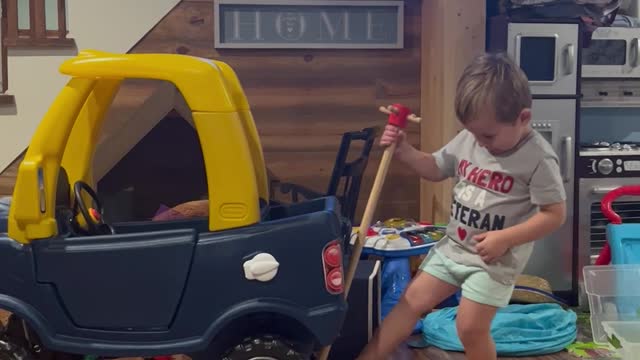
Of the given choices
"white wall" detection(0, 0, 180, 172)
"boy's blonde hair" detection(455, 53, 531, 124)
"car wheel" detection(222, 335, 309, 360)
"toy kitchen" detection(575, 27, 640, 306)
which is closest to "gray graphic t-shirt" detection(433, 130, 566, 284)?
"boy's blonde hair" detection(455, 53, 531, 124)

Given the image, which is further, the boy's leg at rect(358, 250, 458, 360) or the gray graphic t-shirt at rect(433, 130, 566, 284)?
the boy's leg at rect(358, 250, 458, 360)

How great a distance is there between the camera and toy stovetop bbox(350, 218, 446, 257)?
8.88 ft

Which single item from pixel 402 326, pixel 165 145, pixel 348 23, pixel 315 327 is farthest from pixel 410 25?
pixel 315 327

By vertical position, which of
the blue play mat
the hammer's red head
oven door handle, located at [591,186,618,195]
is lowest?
the blue play mat

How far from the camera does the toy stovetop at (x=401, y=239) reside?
2.71 meters

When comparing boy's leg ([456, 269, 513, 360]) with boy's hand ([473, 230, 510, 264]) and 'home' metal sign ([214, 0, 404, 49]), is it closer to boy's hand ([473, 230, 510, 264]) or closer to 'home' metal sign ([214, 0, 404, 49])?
boy's hand ([473, 230, 510, 264])

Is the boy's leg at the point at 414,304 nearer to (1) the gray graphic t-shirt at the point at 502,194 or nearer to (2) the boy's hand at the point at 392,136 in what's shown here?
(1) the gray graphic t-shirt at the point at 502,194

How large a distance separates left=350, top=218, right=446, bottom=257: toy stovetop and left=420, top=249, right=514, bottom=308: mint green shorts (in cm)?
72

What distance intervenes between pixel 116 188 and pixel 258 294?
1.97 meters

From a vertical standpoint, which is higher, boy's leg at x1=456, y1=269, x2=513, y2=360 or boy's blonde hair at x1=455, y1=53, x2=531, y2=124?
boy's blonde hair at x1=455, y1=53, x2=531, y2=124

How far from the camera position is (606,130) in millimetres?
3561

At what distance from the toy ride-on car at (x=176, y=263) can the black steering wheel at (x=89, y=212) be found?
8cm

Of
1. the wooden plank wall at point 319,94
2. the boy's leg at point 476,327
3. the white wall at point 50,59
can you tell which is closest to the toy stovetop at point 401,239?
the wooden plank wall at point 319,94

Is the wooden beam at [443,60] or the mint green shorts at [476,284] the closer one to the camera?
the mint green shorts at [476,284]
